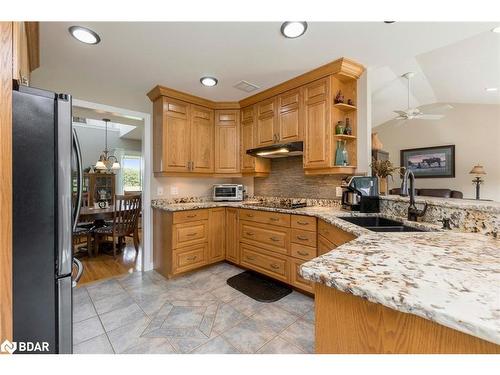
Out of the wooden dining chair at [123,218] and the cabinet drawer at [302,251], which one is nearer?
the cabinet drawer at [302,251]

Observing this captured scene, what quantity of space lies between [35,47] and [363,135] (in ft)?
10.2

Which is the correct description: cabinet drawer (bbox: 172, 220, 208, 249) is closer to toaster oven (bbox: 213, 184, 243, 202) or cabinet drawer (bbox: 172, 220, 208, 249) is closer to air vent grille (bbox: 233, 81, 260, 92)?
toaster oven (bbox: 213, 184, 243, 202)

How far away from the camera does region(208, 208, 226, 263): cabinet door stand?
294 centimetres

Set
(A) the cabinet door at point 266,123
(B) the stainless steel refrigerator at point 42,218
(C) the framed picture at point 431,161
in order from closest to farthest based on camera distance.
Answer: (B) the stainless steel refrigerator at point 42,218, (A) the cabinet door at point 266,123, (C) the framed picture at point 431,161

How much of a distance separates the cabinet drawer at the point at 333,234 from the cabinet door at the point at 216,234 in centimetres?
143

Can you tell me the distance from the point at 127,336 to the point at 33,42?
2.42m

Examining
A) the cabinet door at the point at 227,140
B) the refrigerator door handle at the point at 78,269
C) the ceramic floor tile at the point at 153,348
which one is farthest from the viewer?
the cabinet door at the point at 227,140

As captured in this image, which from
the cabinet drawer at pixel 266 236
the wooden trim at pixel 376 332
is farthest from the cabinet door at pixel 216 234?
the wooden trim at pixel 376 332

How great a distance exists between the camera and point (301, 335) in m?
1.68

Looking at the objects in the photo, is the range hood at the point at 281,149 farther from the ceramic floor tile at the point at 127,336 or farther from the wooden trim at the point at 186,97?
the ceramic floor tile at the point at 127,336

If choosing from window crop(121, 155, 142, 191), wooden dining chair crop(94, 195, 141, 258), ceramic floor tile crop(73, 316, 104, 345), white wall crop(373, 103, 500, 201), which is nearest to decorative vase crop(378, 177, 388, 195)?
white wall crop(373, 103, 500, 201)

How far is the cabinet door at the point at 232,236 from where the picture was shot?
2943 mm

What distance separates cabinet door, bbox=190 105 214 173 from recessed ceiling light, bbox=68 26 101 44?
1.36 m

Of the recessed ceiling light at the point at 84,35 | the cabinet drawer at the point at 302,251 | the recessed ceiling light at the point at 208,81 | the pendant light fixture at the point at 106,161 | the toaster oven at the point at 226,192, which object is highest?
the recessed ceiling light at the point at 208,81
